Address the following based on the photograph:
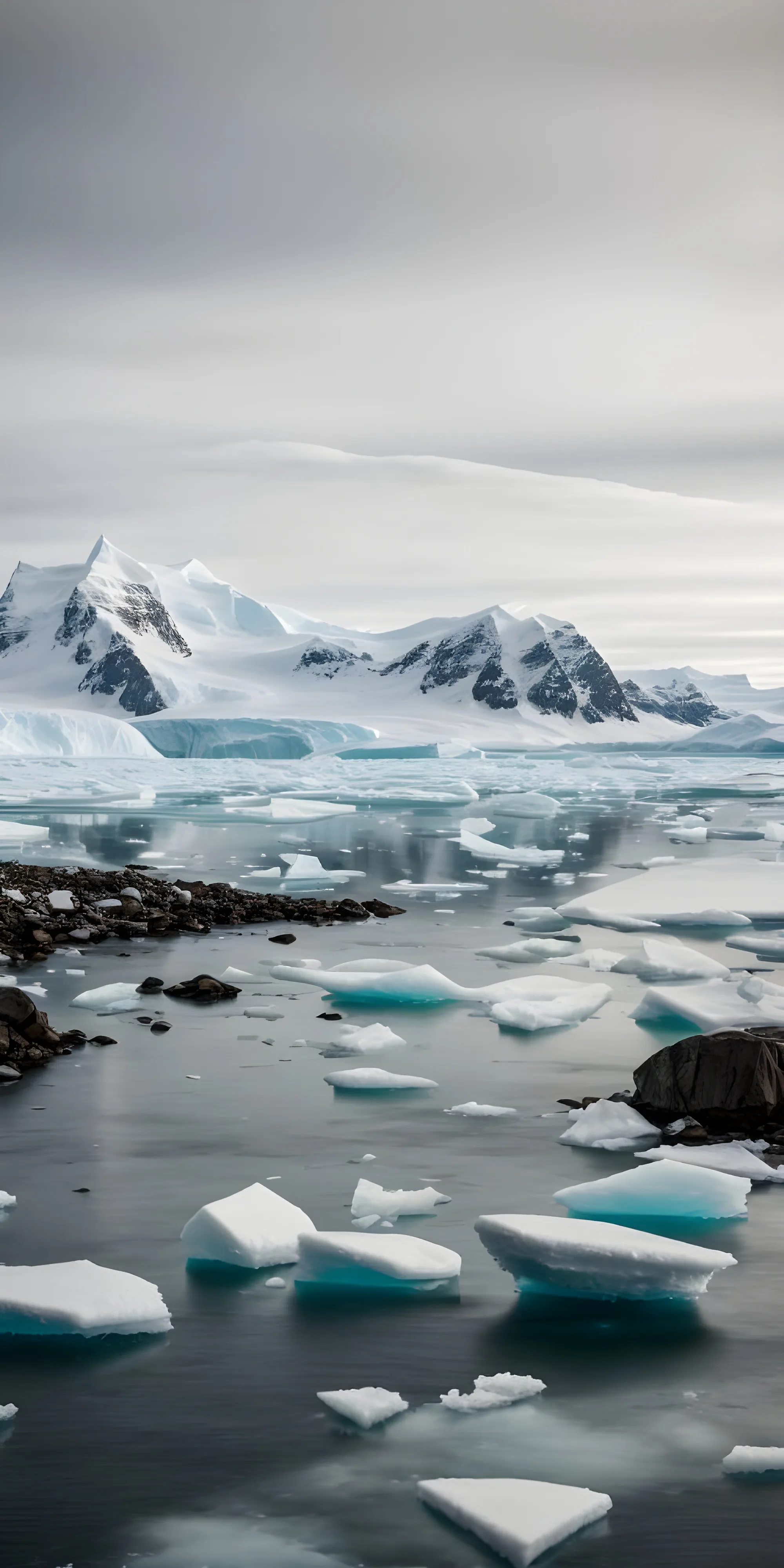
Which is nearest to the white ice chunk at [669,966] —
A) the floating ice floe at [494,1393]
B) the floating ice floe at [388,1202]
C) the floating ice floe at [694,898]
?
the floating ice floe at [694,898]

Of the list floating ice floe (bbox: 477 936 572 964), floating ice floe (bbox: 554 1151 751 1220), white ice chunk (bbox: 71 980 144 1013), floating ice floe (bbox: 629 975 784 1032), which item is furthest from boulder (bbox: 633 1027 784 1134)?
floating ice floe (bbox: 477 936 572 964)

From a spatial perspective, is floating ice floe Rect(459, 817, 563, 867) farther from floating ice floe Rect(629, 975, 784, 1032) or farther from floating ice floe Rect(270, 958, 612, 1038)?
floating ice floe Rect(629, 975, 784, 1032)

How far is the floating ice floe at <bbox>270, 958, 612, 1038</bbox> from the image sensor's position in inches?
380

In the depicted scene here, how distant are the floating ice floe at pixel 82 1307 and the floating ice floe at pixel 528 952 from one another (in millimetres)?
8017

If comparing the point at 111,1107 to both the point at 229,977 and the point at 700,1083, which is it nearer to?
the point at 700,1083

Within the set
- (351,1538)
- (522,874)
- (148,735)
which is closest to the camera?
(351,1538)

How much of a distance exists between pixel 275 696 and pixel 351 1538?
143m

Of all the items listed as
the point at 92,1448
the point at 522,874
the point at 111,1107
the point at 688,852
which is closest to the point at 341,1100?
the point at 111,1107

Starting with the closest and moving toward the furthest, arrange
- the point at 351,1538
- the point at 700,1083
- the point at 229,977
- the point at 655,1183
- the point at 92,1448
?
the point at 351,1538
the point at 92,1448
the point at 655,1183
the point at 700,1083
the point at 229,977

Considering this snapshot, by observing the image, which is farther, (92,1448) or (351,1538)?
(92,1448)

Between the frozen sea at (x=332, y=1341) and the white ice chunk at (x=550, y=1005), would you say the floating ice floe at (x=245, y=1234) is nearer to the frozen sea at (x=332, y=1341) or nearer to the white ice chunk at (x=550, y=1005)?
the frozen sea at (x=332, y=1341)

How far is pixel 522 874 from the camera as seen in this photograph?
20969 millimetres

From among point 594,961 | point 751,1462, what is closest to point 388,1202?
point 751,1462

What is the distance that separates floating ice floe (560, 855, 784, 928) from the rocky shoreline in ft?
8.30
